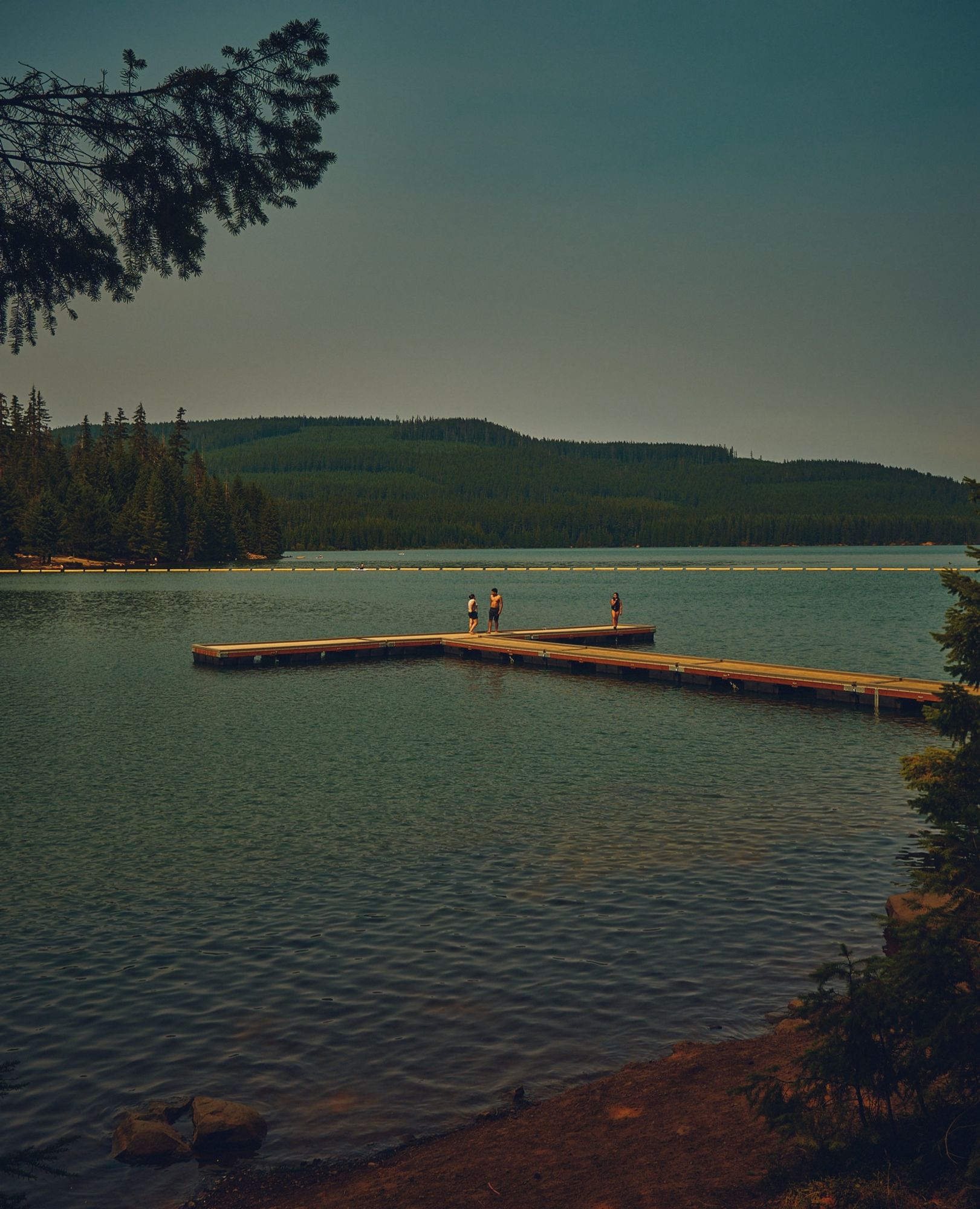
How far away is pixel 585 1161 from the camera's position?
737cm

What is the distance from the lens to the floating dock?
31.4 metres

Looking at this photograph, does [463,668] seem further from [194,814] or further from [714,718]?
[194,814]

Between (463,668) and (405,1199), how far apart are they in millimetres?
35202

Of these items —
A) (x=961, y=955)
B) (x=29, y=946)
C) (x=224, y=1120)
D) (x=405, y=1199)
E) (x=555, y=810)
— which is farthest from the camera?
(x=555, y=810)

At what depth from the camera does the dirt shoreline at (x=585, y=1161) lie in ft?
22.1

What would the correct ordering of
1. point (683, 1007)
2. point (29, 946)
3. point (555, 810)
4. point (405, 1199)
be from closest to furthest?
point (405, 1199) < point (683, 1007) < point (29, 946) < point (555, 810)

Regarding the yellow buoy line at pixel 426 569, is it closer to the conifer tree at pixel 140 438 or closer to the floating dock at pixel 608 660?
the conifer tree at pixel 140 438

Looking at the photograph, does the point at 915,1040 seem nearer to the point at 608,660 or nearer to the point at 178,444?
the point at 608,660

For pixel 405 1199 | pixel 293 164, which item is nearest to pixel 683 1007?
pixel 405 1199

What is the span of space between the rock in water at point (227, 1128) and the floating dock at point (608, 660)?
2445 centimetres

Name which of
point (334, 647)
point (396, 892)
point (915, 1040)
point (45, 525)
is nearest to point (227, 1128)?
point (915, 1040)

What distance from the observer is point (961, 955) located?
595 centimetres

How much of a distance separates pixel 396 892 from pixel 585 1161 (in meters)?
7.27

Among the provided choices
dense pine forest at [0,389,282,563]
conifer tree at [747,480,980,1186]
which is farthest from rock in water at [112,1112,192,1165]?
dense pine forest at [0,389,282,563]
